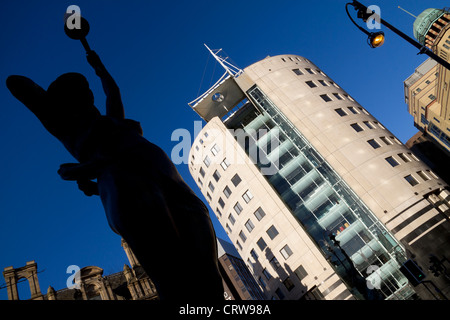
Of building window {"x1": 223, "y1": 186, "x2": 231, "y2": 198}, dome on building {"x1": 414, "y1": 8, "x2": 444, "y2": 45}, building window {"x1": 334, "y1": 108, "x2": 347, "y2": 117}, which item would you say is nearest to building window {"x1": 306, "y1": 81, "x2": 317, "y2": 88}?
building window {"x1": 334, "y1": 108, "x2": 347, "y2": 117}

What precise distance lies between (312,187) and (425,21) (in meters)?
79.6

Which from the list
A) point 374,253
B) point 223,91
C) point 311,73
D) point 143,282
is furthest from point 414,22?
point 143,282

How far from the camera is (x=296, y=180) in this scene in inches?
1499

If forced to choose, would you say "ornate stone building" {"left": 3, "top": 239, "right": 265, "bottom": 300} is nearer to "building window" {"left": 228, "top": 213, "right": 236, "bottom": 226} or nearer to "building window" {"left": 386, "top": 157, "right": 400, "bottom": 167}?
"building window" {"left": 228, "top": 213, "right": 236, "bottom": 226}

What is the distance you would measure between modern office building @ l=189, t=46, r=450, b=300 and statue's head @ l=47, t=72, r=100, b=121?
26.2m

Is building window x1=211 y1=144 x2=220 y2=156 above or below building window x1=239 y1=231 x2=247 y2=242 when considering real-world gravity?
above

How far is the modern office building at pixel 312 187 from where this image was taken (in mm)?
29750

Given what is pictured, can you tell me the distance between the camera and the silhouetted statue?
2512 mm

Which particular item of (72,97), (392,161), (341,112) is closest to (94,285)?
(392,161)

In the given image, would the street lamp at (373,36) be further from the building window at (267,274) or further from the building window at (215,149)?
the building window at (215,149)

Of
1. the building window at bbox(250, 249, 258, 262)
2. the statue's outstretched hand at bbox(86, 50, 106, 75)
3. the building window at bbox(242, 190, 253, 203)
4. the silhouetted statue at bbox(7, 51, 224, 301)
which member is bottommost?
the silhouetted statue at bbox(7, 51, 224, 301)

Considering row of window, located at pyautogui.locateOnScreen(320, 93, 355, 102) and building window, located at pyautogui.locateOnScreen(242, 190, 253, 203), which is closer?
building window, located at pyautogui.locateOnScreen(242, 190, 253, 203)

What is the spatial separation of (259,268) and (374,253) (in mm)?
12434

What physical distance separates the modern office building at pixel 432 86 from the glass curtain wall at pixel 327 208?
1487 inches
